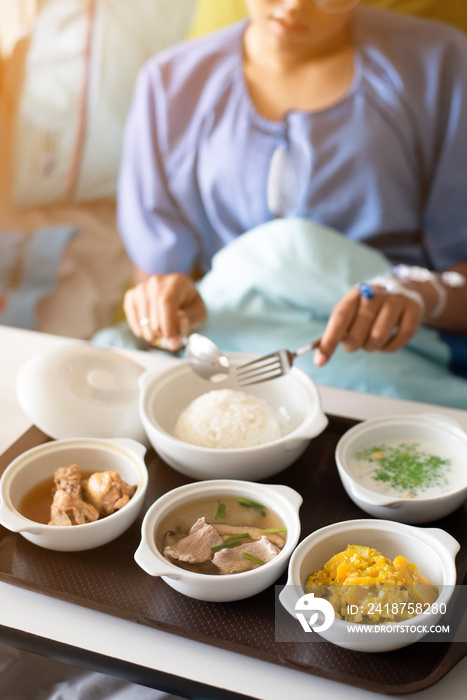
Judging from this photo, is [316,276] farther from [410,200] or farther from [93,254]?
[93,254]

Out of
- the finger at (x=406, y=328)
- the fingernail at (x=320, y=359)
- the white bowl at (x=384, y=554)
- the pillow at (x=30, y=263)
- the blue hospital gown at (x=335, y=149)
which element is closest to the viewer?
the white bowl at (x=384, y=554)

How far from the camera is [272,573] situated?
2.44ft

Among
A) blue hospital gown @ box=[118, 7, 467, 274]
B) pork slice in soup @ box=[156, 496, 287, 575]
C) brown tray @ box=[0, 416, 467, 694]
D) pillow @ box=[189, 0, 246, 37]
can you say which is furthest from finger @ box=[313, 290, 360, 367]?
pillow @ box=[189, 0, 246, 37]

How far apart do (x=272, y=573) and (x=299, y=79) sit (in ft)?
4.02

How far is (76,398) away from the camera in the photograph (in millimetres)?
1029

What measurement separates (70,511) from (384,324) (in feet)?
2.09

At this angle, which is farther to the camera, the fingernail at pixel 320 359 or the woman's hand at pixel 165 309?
the woman's hand at pixel 165 309

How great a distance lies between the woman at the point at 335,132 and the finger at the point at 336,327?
0.34 metres

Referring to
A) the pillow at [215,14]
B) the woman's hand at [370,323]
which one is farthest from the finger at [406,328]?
the pillow at [215,14]

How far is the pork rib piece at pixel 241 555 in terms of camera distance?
29.8 inches

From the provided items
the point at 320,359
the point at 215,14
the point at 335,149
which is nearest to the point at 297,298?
the point at 320,359

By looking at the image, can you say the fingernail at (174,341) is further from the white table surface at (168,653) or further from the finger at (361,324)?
the white table surface at (168,653)

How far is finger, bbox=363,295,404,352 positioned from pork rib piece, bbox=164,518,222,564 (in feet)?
1.74

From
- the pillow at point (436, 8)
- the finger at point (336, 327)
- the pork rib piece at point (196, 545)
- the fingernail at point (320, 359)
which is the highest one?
the pillow at point (436, 8)
